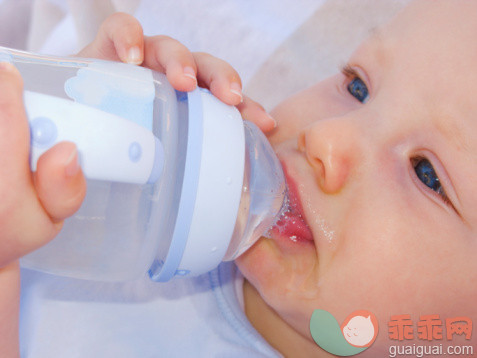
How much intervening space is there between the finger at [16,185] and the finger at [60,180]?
1 centimetres

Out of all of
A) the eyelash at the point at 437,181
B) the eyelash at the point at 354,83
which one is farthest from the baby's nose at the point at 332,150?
the eyelash at the point at 354,83

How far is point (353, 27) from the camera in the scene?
Answer: 1.54m

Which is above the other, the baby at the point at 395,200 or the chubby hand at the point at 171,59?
the chubby hand at the point at 171,59

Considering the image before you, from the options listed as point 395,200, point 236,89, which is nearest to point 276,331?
point 395,200

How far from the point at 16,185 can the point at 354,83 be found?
0.77m

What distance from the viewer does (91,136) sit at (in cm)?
55

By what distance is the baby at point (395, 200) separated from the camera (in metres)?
0.80

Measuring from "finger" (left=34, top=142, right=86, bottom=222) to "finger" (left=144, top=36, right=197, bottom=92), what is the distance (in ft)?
0.92

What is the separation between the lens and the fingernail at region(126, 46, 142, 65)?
0.92m

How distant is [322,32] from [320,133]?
2.81 ft

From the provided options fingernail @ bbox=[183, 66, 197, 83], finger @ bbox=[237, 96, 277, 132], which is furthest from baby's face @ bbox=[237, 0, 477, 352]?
fingernail @ bbox=[183, 66, 197, 83]

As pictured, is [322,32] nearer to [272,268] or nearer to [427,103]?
[427,103]

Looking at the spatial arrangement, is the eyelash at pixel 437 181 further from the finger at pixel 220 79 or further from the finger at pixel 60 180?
the finger at pixel 60 180

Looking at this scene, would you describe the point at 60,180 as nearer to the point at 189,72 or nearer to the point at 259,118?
the point at 189,72
